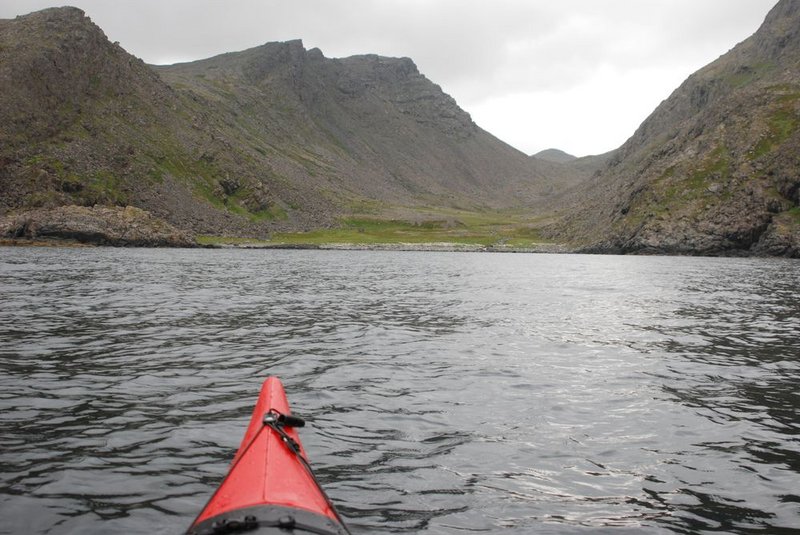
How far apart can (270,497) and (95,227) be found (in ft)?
418

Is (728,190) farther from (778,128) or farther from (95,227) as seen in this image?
(95,227)

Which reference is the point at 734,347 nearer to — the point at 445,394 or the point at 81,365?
the point at 445,394

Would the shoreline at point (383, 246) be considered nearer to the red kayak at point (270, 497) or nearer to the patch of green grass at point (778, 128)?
the patch of green grass at point (778, 128)

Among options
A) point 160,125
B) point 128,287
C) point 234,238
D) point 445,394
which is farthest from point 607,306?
point 160,125

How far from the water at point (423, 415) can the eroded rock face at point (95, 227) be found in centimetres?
9298

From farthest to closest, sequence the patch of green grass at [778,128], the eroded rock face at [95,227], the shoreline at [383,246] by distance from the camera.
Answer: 1. the patch of green grass at [778,128]
2. the shoreline at [383,246]
3. the eroded rock face at [95,227]

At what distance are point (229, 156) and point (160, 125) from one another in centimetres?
2503

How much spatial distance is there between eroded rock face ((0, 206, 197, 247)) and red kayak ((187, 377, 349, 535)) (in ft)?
407

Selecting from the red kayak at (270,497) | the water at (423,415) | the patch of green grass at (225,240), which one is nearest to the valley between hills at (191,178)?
the patch of green grass at (225,240)

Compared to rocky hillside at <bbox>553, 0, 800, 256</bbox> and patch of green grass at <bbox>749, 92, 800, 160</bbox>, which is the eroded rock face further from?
patch of green grass at <bbox>749, 92, 800, 160</bbox>

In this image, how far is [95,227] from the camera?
118 meters

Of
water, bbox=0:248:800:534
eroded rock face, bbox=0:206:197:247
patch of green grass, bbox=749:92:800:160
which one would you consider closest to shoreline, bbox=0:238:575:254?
eroded rock face, bbox=0:206:197:247

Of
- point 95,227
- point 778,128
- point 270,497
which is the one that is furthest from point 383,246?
point 270,497

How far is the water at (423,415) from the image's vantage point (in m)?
9.49
